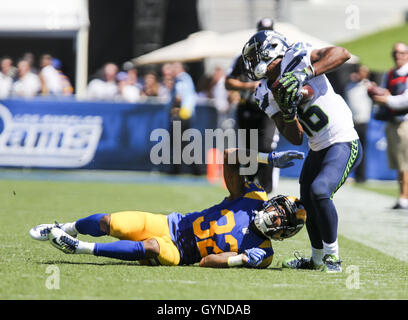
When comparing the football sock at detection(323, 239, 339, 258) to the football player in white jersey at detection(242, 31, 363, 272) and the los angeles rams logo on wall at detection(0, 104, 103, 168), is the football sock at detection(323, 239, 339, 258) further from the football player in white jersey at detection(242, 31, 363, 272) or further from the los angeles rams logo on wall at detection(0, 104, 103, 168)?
the los angeles rams logo on wall at detection(0, 104, 103, 168)

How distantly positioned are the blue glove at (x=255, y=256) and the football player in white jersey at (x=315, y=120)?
0.43 metres

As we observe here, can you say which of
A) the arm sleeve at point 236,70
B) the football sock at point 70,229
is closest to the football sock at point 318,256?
the football sock at point 70,229

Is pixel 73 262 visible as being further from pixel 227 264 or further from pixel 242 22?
pixel 242 22

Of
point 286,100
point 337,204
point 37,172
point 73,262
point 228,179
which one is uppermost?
point 286,100

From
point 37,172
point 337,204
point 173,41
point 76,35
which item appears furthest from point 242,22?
point 337,204

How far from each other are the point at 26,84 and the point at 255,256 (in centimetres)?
1134

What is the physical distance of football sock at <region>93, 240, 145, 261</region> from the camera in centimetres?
554

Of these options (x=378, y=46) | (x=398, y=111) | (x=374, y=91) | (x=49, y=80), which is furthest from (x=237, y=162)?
(x=378, y=46)

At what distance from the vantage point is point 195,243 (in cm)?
588

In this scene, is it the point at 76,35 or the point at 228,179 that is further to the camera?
the point at 76,35

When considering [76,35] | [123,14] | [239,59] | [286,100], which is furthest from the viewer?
[123,14]

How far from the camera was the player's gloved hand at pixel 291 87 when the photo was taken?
5.55 m

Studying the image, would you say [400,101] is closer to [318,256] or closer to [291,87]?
[318,256]

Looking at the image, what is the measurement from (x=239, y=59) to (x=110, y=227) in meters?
3.80
